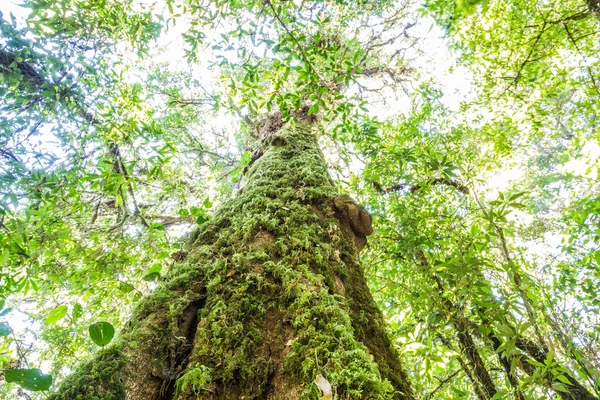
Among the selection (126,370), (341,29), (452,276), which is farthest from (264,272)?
(341,29)

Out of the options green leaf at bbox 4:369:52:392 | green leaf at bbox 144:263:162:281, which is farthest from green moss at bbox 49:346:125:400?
green leaf at bbox 4:369:52:392

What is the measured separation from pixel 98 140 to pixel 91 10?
143 cm

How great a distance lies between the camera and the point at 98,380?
4.61 ft

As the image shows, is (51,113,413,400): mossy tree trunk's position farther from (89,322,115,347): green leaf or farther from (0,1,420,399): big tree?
(89,322,115,347): green leaf

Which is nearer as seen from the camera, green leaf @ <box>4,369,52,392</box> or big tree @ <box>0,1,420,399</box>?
green leaf @ <box>4,369,52,392</box>

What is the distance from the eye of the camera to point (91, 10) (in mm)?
3383

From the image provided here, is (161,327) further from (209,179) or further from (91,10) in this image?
(209,179)

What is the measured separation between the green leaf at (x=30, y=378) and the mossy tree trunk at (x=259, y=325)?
67 centimetres

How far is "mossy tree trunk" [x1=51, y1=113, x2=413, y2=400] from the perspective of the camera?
4.49 feet

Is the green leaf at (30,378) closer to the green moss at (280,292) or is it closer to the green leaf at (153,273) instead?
the green moss at (280,292)

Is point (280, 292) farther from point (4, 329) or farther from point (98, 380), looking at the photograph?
point (4, 329)

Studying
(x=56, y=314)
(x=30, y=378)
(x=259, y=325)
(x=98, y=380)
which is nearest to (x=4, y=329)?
(x=30, y=378)

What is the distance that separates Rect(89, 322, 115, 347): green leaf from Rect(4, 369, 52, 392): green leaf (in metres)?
0.36

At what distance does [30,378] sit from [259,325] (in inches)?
40.9
